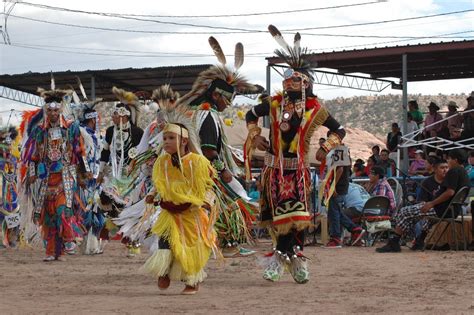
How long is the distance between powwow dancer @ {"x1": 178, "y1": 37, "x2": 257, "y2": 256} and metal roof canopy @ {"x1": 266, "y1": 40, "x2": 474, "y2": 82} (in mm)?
10359

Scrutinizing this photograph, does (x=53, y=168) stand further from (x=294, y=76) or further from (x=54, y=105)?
(x=294, y=76)

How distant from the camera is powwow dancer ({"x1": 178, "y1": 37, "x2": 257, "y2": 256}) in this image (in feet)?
30.8

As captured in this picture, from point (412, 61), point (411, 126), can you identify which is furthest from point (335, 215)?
point (412, 61)

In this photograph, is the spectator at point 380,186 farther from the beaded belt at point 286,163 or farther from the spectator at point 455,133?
the beaded belt at point 286,163

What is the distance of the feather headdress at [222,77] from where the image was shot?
9.74 metres

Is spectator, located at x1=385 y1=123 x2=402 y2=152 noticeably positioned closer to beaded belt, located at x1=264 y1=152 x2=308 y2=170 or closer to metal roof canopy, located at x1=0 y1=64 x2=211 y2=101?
metal roof canopy, located at x1=0 y1=64 x2=211 y2=101

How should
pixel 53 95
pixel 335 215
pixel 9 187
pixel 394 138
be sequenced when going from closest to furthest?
pixel 53 95 → pixel 335 215 → pixel 9 187 → pixel 394 138

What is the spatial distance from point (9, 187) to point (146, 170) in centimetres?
485

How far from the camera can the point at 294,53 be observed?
8.76 meters

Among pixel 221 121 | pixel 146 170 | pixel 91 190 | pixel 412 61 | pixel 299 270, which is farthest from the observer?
pixel 412 61

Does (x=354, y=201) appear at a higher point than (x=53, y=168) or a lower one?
lower

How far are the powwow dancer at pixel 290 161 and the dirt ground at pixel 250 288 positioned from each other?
0.28 m

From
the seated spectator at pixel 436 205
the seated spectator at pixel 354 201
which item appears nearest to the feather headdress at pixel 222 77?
the seated spectator at pixel 436 205

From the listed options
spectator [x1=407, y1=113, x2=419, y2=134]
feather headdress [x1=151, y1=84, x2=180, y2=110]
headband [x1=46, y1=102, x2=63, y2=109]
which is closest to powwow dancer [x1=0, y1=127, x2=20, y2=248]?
headband [x1=46, y1=102, x2=63, y2=109]
